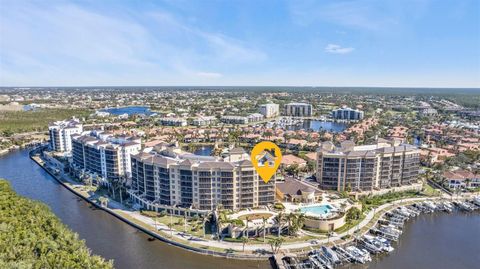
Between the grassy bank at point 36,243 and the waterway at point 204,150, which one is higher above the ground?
the grassy bank at point 36,243

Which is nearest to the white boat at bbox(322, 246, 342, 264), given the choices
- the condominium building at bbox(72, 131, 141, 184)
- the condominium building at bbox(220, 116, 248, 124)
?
the condominium building at bbox(72, 131, 141, 184)

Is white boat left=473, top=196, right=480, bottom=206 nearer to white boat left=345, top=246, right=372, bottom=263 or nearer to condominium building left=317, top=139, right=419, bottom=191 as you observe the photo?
condominium building left=317, top=139, right=419, bottom=191

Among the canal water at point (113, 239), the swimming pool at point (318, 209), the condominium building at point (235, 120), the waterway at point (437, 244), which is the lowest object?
the waterway at point (437, 244)

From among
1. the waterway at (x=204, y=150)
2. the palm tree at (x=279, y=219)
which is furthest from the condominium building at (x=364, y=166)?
the waterway at (x=204, y=150)

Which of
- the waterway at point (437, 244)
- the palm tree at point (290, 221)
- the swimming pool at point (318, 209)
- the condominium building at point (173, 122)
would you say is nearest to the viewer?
the waterway at point (437, 244)

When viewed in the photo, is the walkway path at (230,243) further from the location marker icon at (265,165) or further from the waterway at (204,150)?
the waterway at (204,150)

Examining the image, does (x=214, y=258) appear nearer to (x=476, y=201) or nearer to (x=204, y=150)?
(x=476, y=201)
